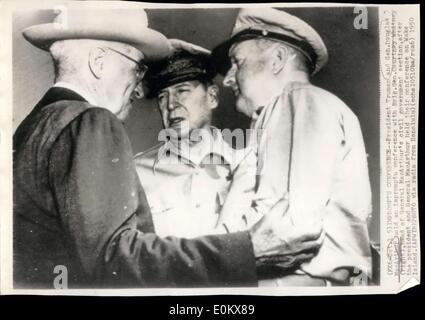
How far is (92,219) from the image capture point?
986 mm

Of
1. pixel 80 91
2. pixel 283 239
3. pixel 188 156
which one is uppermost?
pixel 80 91

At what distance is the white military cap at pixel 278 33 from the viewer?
1.03 m

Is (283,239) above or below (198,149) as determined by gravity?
below

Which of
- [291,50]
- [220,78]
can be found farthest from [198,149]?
[291,50]

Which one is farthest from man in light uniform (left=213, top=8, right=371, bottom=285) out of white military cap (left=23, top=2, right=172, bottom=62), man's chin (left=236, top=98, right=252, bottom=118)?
white military cap (left=23, top=2, right=172, bottom=62)

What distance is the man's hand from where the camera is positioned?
0.99 m

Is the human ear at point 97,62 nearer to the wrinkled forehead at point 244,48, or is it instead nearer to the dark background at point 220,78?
the dark background at point 220,78

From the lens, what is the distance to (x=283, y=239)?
990 mm

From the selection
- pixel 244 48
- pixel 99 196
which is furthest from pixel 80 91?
pixel 244 48

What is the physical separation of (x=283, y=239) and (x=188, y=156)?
208 millimetres

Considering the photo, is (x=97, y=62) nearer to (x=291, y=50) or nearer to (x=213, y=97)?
(x=213, y=97)

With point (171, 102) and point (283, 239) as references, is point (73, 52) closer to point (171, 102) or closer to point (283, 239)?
point (171, 102)

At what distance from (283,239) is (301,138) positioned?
0.55 ft
